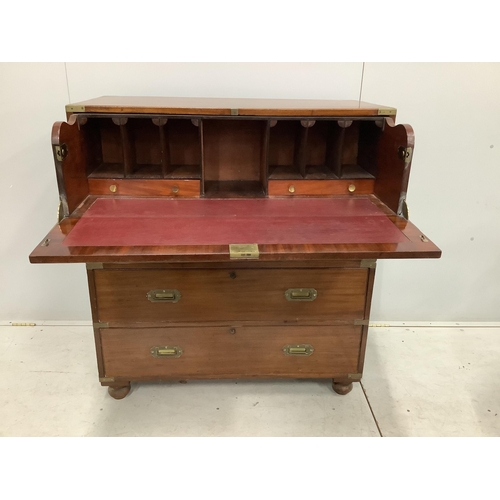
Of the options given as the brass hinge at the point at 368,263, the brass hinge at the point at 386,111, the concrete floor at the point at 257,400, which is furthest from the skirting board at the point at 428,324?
the brass hinge at the point at 386,111

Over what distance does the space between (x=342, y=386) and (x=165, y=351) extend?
78cm

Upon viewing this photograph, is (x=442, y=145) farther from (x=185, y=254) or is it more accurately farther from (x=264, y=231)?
(x=185, y=254)

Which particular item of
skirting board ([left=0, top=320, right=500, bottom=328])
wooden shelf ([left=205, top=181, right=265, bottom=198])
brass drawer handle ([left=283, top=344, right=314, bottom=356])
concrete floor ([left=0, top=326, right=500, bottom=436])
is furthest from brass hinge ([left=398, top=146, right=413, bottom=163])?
skirting board ([left=0, top=320, right=500, bottom=328])

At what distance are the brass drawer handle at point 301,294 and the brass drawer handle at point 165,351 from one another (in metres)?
0.49

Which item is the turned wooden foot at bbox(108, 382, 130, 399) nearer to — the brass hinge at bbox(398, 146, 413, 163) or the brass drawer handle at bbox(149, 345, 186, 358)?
the brass drawer handle at bbox(149, 345, 186, 358)

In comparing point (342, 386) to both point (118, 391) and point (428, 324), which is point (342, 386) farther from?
point (118, 391)

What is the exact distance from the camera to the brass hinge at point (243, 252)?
4.00 ft

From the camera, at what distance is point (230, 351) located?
1.70 metres

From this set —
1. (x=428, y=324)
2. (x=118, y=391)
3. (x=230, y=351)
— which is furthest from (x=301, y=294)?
(x=428, y=324)

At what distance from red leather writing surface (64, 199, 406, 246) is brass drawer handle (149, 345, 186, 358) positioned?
1.77 ft

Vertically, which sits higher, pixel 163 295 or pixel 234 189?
pixel 234 189

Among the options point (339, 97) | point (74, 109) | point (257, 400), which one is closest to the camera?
point (74, 109)

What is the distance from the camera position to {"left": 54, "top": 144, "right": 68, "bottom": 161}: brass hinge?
54.7 inches

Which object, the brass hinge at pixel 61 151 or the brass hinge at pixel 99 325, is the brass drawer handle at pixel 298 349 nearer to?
the brass hinge at pixel 99 325
